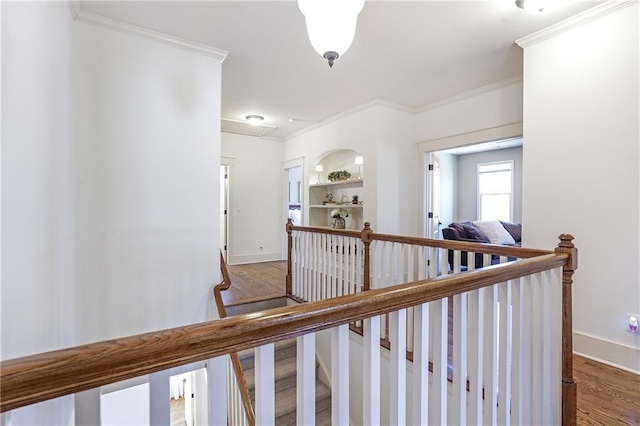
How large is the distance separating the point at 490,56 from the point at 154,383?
3.51m

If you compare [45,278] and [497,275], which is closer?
[497,275]

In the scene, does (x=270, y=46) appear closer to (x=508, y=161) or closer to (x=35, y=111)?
(x=35, y=111)

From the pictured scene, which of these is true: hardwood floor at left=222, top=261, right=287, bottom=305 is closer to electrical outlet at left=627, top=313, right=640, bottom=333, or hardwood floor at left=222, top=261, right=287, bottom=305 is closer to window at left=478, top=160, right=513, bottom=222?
electrical outlet at left=627, top=313, right=640, bottom=333

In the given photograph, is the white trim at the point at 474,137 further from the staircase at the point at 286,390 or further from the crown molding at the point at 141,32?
the staircase at the point at 286,390

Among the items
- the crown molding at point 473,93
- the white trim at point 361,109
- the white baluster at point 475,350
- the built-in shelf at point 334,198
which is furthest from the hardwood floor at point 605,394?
the built-in shelf at point 334,198

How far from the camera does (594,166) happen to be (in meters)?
2.28

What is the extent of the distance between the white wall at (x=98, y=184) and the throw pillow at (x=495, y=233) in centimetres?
414

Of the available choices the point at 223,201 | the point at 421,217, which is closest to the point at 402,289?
the point at 421,217

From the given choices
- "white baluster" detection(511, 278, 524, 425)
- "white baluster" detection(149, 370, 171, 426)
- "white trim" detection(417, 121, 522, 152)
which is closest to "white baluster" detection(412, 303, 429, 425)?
"white baluster" detection(511, 278, 524, 425)

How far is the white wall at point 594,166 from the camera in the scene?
2127mm

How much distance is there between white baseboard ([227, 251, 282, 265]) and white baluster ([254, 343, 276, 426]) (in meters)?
5.32

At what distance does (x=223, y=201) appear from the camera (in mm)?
6004

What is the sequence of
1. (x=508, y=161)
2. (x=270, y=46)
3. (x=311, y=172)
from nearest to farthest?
(x=270, y=46), (x=311, y=172), (x=508, y=161)

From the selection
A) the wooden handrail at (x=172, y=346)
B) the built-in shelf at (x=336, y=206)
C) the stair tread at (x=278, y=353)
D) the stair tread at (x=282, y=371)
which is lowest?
the stair tread at (x=282, y=371)
